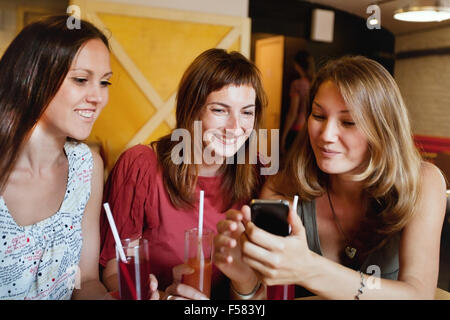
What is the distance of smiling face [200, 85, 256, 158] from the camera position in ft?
3.86

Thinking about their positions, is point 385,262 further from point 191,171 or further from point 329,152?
point 191,171

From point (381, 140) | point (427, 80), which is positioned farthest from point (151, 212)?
point (427, 80)

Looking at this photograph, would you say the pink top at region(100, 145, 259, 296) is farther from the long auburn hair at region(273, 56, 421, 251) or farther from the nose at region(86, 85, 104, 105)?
the long auburn hair at region(273, 56, 421, 251)

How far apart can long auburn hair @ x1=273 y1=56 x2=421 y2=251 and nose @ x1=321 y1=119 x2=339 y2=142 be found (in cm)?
6

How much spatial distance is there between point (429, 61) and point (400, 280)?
1.76 metres

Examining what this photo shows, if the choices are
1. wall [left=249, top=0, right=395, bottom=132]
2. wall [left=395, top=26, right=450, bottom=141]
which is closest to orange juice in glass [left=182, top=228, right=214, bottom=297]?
wall [left=395, top=26, right=450, bottom=141]

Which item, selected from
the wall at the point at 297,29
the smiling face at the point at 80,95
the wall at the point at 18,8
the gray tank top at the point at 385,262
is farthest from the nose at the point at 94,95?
the wall at the point at 297,29

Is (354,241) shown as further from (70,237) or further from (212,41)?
(212,41)

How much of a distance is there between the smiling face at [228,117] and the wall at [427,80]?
0.57 m

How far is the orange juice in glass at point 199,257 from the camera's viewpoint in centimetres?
85

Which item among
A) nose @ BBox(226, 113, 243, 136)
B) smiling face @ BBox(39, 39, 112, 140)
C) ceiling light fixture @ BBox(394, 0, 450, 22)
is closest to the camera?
smiling face @ BBox(39, 39, 112, 140)

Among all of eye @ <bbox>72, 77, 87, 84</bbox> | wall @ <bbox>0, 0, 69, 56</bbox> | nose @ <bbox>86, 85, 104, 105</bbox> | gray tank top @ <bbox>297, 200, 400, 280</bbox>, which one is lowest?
gray tank top @ <bbox>297, 200, 400, 280</bbox>

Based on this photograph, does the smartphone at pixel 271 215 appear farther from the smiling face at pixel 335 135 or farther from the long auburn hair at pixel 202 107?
the long auburn hair at pixel 202 107

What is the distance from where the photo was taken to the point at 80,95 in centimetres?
96
